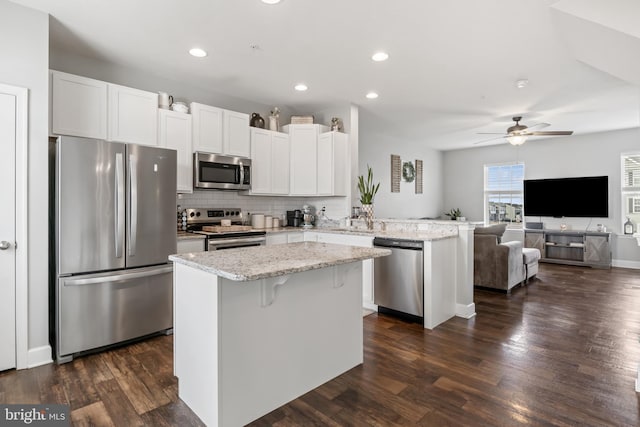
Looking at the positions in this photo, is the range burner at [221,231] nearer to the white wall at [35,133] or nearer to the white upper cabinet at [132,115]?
the white upper cabinet at [132,115]

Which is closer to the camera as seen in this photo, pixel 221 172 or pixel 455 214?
pixel 221 172

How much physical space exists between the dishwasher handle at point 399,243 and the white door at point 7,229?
10.4 ft

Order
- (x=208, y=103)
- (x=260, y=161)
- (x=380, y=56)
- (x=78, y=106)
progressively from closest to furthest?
1. (x=78, y=106)
2. (x=380, y=56)
3. (x=208, y=103)
4. (x=260, y=161)

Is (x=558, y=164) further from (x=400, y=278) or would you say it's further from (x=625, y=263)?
Answer: (x=400, y=278)

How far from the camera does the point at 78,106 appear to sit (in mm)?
3039

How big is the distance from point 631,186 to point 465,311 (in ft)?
18.0

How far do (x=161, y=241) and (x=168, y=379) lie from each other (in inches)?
48.9

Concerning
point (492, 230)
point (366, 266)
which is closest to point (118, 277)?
point (366, 266)

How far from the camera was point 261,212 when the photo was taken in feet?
16.4

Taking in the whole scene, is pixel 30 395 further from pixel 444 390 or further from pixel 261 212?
pixel 261 212

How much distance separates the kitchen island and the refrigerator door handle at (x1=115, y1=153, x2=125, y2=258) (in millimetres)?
1114

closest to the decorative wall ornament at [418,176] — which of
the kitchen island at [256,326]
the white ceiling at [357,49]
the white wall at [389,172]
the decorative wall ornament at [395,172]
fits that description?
the white wall at [389,172]

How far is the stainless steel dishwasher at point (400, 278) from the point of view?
3482mm

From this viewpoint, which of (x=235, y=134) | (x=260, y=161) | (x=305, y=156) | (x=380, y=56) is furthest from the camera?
(x=305, y=156)
